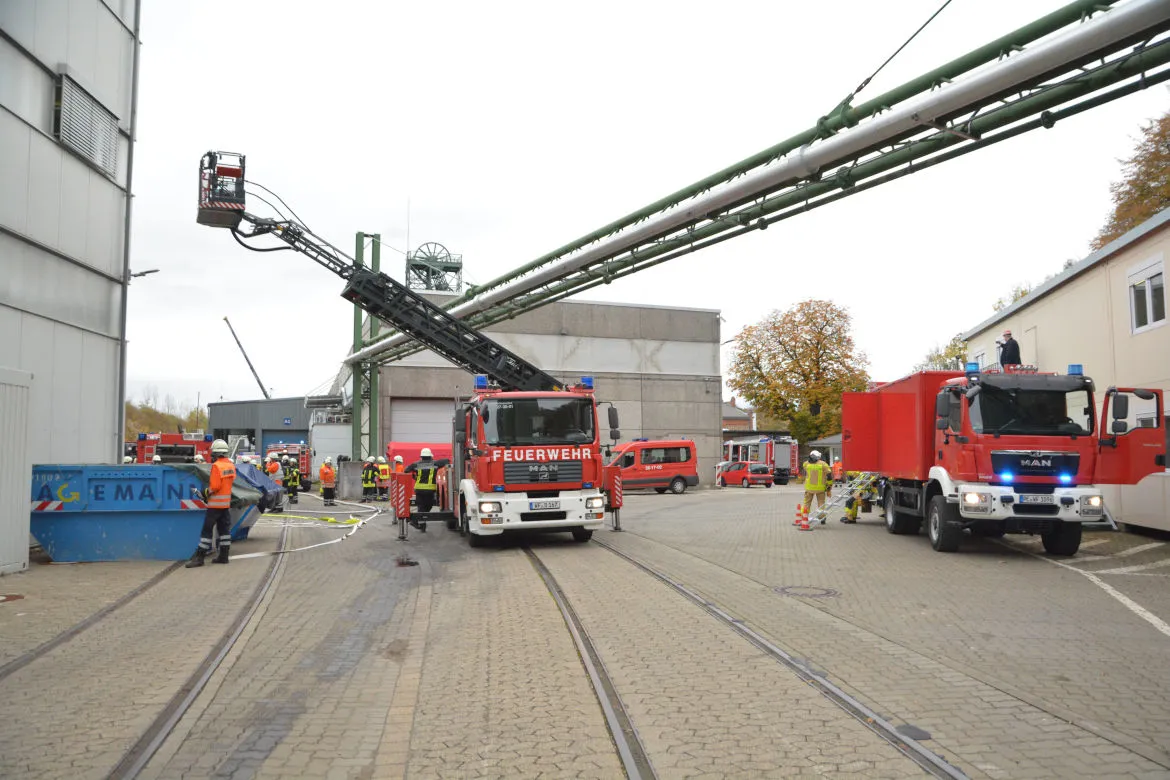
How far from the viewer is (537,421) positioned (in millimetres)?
14414

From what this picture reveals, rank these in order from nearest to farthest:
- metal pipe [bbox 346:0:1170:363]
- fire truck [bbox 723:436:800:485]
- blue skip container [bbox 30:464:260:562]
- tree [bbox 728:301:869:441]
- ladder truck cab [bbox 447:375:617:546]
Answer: metal pipe [bbox 346:0:1170:363] → blue skip container [bbox 30:464:260:562] → ladder truck cab [bbox 447:375:617:546] → fire truck [bbox 723:436:800:485] → tree [bbox 728:301:869:441]

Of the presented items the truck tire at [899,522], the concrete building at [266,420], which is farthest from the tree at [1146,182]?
the concrete building at [266,420]

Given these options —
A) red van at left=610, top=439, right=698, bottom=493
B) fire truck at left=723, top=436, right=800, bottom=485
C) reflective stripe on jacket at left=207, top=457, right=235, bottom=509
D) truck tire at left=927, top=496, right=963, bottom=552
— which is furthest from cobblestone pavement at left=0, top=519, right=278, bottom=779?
fire truck at left=723, top=436, right=800, bottom=485

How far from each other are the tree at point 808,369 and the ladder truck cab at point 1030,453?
1556 inches

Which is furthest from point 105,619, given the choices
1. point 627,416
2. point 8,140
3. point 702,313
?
point 702,313

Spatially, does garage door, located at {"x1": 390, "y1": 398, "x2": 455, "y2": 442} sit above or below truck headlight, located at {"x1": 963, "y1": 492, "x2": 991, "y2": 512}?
above

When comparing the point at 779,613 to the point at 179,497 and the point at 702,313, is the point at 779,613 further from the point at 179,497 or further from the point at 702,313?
the point at 702,313

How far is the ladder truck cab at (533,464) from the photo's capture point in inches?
548

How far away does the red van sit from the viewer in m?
36.6

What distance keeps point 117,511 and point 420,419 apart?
30651 millimetres

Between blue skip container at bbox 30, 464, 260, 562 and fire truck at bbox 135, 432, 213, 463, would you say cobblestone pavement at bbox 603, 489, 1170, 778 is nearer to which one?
blue skip container at bbox 30, 464, 260, 562

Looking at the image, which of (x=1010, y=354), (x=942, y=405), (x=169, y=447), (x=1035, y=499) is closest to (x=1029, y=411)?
(x=942, y=405)

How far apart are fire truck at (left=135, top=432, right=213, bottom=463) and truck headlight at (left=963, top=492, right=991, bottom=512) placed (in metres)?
24.4

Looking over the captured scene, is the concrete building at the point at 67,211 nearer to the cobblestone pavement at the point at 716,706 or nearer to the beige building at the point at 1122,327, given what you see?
the cobblestone pavement at the point at 716,706
